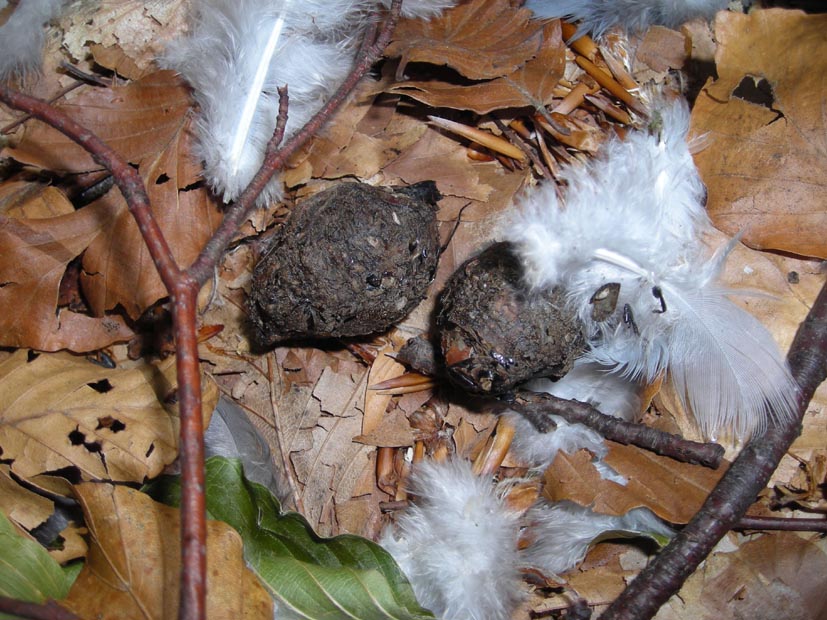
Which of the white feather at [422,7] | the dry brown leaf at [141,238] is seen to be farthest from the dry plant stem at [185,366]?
the white feather at [422,7]

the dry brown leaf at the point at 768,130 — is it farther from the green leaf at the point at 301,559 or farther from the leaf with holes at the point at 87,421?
the leaf with holes at the point at 87,421

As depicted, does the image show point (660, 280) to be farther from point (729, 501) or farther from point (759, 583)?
point (759, 583)

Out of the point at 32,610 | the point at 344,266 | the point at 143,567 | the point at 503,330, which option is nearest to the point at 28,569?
the point at 143,567

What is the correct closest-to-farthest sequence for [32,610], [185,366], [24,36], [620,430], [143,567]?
1. [32,610]
2. [185,366]
3. [143,567]
4. [620,430]
5. [24,36]

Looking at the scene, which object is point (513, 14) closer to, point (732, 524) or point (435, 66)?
point (435, 66)

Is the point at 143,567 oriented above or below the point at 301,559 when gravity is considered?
above

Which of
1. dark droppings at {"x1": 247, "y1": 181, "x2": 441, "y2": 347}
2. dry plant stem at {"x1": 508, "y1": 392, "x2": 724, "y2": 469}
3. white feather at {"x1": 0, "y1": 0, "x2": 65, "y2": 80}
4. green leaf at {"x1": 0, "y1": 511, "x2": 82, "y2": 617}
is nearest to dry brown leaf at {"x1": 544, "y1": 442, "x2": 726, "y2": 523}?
dry plant stem at {"x1": 508, "y1": 392, "x2": 724, "y2": 469}

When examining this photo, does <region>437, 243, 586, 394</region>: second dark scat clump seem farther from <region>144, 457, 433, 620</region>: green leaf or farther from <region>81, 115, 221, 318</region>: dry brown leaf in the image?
<region>81, 115, 221, 318</region>: dry brown leaf
